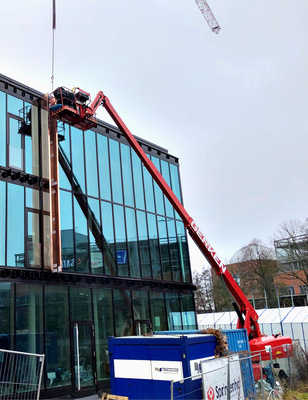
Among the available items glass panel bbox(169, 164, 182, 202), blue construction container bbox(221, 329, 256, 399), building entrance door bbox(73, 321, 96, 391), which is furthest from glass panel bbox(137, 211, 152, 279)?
blue construction container bbox(221, 329, 256, 399)

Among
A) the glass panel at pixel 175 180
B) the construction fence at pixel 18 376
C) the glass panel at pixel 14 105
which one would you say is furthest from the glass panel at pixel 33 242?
the glass panel at pixel 175 180

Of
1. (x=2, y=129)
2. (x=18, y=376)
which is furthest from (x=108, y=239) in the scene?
(x=18, y=376)

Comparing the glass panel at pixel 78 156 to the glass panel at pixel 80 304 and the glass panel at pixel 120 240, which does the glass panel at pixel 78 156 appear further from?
the glass panel at pixel 80 304

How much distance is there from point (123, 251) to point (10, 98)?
9.52m

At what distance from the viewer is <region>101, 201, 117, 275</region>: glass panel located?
69.3 ft

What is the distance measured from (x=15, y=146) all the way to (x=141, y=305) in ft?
34.4

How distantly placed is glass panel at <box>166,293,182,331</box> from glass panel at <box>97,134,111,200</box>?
714cm

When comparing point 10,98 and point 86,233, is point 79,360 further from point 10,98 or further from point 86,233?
point 10,98

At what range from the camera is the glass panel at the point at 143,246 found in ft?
77.1

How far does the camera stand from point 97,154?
22.4 metres

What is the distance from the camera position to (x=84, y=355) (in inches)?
715

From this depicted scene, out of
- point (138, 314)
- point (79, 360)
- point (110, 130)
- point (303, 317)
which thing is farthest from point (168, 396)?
point (303, 317)

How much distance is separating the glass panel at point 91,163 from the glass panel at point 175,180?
7.34 metres

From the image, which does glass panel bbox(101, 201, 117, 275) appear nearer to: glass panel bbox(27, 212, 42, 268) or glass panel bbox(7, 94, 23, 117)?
glass panel bbox(27, 212, 42, 268)
